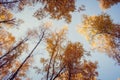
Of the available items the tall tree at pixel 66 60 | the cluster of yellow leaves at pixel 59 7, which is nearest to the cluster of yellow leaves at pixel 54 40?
the tall tree at pixel 66 60

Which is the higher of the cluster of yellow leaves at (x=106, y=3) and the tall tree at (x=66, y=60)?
the cluster of yellow leaves at (x=106, y=3)

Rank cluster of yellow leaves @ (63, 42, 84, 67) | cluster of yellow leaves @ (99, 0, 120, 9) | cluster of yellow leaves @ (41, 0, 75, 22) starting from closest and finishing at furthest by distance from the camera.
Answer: cluster of yellow leaves @ (41, 0, 75, 22) → cluster of yellow leaves @ (99, 0, 120, 9) → cluster of yellow leaves @ (63, 42, 84, 67)

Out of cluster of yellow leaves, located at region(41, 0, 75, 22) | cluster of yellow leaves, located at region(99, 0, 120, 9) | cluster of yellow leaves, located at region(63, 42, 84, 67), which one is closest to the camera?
cluster of yellow leaves, located at region(41, 0, 75, 22)

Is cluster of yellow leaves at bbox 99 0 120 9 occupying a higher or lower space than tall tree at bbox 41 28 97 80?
higher

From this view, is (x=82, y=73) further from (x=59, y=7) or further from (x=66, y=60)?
(x=59, y=7)

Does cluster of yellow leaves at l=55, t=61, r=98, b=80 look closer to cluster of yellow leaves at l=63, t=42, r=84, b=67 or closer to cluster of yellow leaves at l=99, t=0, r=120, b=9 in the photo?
cluster of yellow leaves at l=63, t=42, r=84, b=67

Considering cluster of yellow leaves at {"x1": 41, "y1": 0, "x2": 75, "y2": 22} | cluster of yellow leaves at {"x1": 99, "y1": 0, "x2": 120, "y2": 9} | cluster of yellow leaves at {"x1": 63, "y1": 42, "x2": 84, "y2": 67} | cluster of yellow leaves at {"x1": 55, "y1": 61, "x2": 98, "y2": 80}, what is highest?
cluster of yellow leaves at {"x1": 99, "y1": 0, "x2": 120, "y2": 9}

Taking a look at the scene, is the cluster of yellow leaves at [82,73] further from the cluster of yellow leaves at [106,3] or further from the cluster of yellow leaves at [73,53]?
the cluster of yellow leaves at [106,3]

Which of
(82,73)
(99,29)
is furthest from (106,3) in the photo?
(82,73)

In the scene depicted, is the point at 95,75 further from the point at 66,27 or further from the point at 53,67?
the point at 66,27

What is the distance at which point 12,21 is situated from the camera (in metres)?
11.1

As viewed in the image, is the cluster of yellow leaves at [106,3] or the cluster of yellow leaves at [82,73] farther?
the cluster of yellow leaves at [82,73]

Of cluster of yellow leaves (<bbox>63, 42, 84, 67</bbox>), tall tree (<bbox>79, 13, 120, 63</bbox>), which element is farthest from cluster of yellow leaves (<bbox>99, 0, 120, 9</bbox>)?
cluster of yellow leaves (<bbox>63, 42, 84, 67</bbox>)

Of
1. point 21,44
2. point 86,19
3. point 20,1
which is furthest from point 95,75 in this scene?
point 20,1
